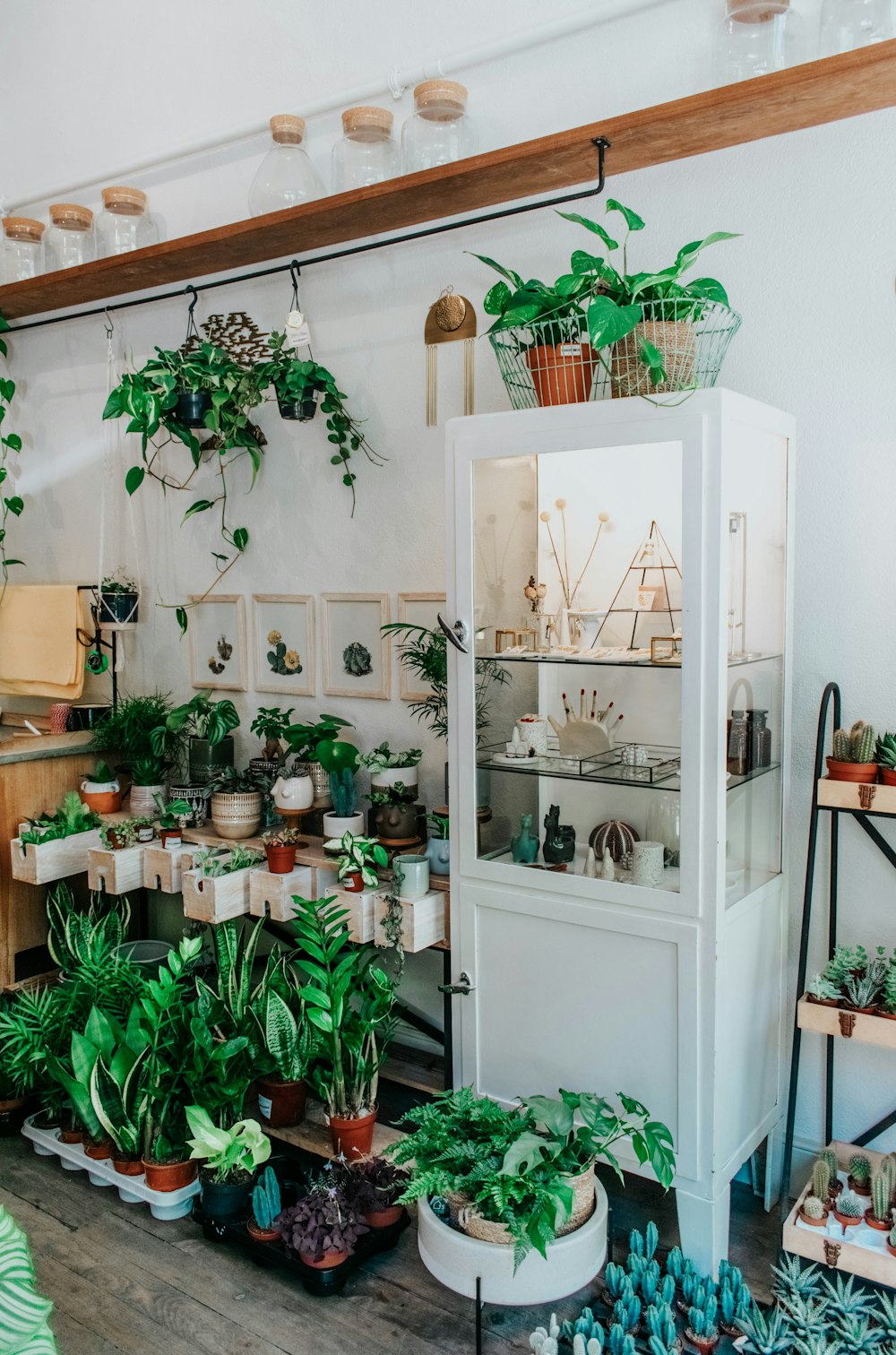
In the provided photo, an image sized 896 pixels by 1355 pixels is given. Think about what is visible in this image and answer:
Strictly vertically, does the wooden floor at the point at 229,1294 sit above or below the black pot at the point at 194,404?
below

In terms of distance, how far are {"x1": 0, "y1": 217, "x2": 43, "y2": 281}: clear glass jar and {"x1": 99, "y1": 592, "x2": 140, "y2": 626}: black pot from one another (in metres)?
1.14

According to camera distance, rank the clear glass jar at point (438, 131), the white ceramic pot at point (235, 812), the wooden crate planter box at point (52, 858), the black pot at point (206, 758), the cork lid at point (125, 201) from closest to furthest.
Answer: the clear glass jar at point (438, 131) → the white ceramic pot at point (235, 812) → the wooden crate planter box at point (52, 858) → the black pot at point (206, 758) → the cork lid at point (125, 201)

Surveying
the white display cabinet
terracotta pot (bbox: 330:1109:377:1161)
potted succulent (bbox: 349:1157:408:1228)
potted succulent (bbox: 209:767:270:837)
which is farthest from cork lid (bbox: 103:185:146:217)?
Result: potted succulent (bbox: 349:1157:408:1228)

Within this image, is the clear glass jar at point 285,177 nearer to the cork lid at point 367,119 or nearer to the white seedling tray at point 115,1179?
the cork lid at point 367,119

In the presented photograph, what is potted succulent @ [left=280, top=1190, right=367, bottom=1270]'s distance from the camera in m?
2.10

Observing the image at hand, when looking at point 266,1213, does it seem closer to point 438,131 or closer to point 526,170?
point 526,170

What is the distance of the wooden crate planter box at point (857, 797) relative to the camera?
6.81 feet

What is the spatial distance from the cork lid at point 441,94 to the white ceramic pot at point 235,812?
6.11 ft

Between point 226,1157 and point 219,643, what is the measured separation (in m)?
1.66

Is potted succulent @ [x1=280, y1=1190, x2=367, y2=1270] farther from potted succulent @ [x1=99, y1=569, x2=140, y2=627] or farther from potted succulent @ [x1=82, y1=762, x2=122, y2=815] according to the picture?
potted succulent @ [x1=99, y1=569, x2=140, y2=627]

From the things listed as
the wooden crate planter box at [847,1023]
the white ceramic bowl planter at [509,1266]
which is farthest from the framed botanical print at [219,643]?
the wooden crate planter box at [847,1023]

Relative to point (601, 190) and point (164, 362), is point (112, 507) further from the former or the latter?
point (601, 190)

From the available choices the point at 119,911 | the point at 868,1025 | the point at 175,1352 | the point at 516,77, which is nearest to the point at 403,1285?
the point at 175,1352

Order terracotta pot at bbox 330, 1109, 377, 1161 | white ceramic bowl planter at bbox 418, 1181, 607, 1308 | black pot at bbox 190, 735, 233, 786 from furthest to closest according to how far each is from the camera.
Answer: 1. black pot at bbox 190, 735, 233, 786
2. terracotta pot at bbox 330, 1109, 377, 1161
3. white ceramic bowl planter at bbox 418, 1181, 607, 1308
